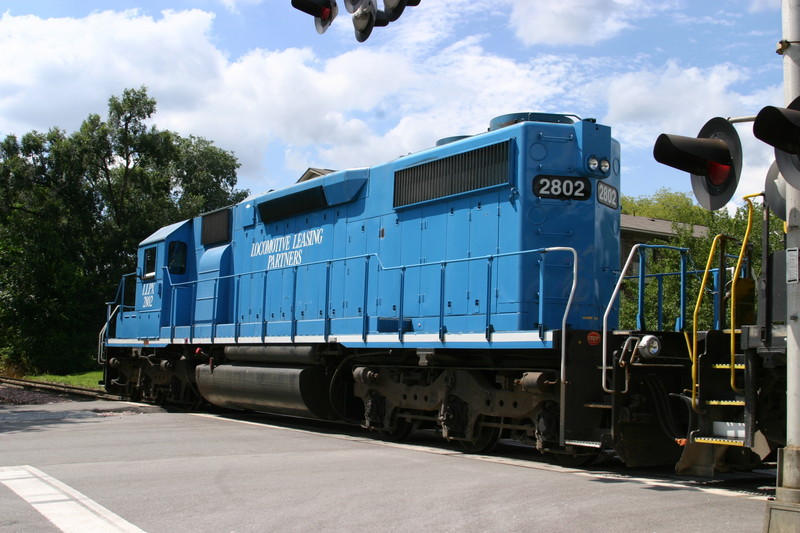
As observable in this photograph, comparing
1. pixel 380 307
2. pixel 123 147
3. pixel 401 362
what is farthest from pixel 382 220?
pixel 123 147

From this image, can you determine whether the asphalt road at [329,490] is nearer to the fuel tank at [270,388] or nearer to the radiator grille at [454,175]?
the fuel tank at [270,388]

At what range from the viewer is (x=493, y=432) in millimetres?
10070

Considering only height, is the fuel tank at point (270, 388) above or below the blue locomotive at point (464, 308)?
below

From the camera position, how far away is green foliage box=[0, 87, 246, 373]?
33.9m

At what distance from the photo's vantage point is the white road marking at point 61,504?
18.7ft

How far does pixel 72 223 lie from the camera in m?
36.2

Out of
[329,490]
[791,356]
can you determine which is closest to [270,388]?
[329,490]

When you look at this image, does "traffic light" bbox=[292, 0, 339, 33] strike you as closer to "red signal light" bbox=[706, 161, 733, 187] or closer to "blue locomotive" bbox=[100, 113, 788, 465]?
"blue locomotive" bbox=[100, 113, 788, 465]

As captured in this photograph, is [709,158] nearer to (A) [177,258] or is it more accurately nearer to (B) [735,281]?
(B) [735,281]

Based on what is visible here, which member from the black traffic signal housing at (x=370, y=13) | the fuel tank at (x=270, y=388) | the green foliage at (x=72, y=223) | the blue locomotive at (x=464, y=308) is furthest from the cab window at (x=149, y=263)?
the green foliage at (x=72, y=223)

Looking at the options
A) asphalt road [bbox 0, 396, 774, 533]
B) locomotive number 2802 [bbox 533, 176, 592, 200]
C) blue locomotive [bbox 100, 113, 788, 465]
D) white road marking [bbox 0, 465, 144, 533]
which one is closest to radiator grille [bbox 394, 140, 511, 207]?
blue locomotive [bbox 100, 113, 788, 465]

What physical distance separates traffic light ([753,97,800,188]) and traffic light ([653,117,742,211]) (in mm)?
870

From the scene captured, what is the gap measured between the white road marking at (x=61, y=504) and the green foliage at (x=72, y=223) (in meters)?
28.1

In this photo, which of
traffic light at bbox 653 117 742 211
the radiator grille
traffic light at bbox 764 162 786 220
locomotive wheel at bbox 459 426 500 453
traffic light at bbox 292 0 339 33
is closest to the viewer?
traffic light at bbox 653 117 742 211
